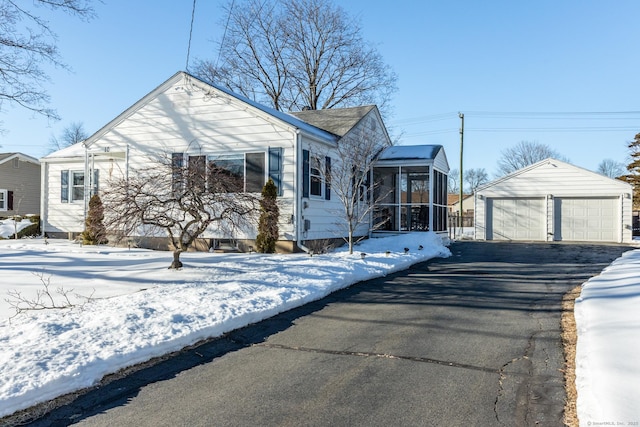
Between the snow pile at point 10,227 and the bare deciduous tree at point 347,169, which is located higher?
the bare deciduous tree at point 347,169

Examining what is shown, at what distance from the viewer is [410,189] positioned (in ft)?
67.7

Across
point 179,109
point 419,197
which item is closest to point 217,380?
point 179,109

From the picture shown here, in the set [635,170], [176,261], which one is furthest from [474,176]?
[176,261]

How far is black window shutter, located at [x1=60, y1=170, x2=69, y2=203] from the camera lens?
1894 cm

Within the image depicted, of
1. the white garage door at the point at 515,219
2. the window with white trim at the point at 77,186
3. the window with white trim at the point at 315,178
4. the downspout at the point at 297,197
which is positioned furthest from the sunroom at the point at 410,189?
the window with white trim at the point at 77,186

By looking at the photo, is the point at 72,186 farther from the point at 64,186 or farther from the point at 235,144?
the point at 235,144

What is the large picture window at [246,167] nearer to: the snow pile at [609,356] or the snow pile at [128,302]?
the snow pile at [128,302]

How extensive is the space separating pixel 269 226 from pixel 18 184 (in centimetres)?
2490

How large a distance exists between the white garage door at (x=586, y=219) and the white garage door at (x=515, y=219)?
2.59 ft

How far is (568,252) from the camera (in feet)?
59.0

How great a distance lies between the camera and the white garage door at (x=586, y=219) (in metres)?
23.5

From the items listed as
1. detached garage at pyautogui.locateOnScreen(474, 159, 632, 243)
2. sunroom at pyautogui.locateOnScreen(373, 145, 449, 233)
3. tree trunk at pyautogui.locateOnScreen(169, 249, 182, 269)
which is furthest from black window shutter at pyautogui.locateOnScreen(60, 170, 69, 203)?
detached garage at pyautogui.locateOnScreen(474, 159, 632, 243)

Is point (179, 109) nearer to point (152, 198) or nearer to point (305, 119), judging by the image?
point (305, 119)

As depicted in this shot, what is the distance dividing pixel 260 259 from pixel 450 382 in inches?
311
